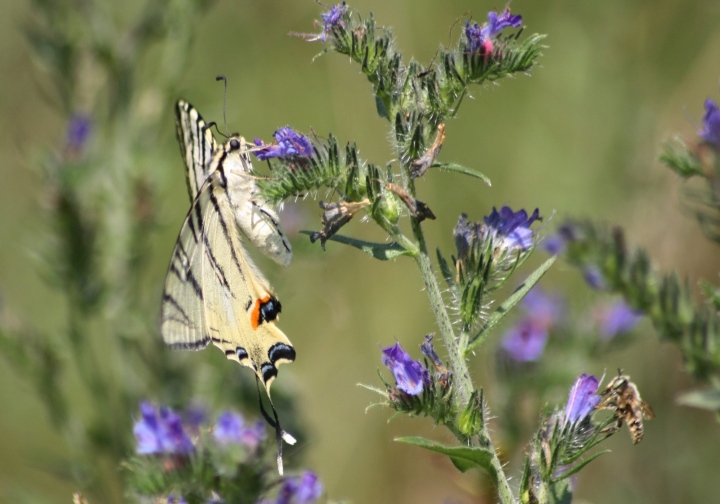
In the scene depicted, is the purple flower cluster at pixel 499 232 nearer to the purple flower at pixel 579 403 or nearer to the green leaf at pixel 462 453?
the purple flower at pixel 579 403

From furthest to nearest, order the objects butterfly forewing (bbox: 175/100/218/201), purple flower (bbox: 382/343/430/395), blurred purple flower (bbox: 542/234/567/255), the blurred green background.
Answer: the blurred green background, butterfly forewing (bbox: 175/100/218/201), blurred purple flower (bbox: 542/234/567/255), purple flower (bbox: 382/343/430/395)

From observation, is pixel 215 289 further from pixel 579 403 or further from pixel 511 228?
pixel 579 403

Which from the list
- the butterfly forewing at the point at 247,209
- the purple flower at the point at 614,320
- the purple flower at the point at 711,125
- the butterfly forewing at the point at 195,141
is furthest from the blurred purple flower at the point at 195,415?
the purple flower at the point at 711,125

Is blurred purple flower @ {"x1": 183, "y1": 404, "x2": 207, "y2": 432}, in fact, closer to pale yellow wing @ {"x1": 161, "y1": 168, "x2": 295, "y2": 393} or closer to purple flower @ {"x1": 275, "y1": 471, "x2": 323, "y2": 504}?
pale yellow wing @ {"x1": 161, "y1": 168, "x2": 295, "y2": 393}

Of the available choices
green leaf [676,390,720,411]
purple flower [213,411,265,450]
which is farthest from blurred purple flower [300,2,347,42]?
green leaf [676,390,720,411]

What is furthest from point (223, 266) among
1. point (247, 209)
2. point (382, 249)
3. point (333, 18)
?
point (333, 18)

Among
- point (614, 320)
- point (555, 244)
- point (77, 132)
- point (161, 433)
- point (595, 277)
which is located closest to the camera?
point (161, 433)
